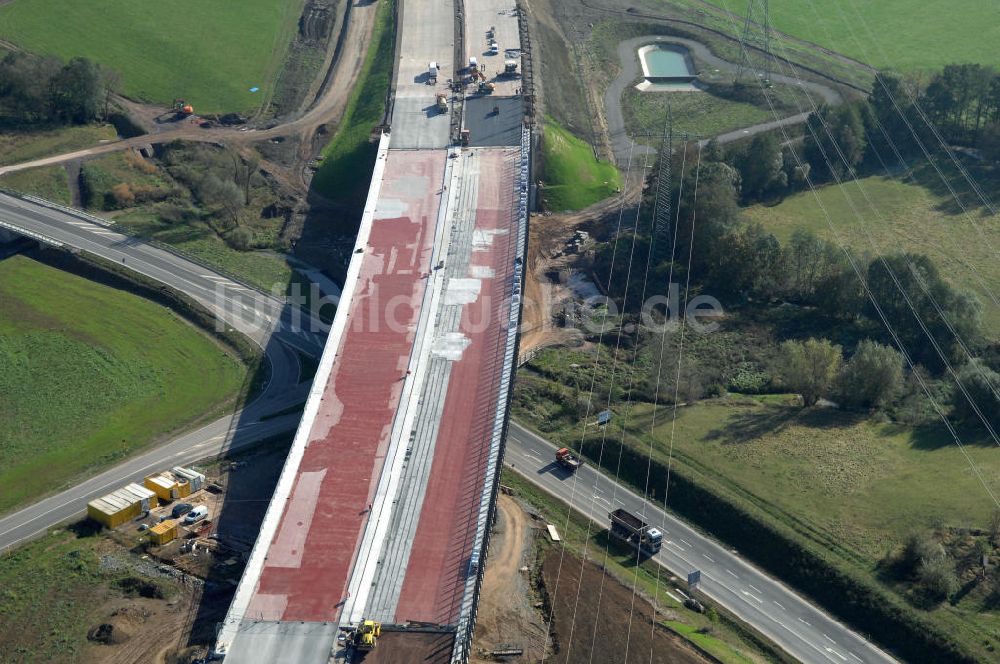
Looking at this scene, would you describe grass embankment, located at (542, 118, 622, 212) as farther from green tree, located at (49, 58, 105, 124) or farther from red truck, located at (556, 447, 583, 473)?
green tree, located at (49, 58, 105, 124)

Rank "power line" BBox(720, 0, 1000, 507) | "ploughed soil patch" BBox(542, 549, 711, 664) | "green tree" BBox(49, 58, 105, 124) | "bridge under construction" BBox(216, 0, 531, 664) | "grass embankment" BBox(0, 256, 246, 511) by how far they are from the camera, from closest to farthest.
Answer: "bridge under construction" BBox(216, 0, 531, 664), "ploughed soil patch" BBox(542, 549, 711, 664), "power line" BBox(720, 0, 1000, 507), "grass embankment" BBox(0, 256, 246, 511), "green tree" BBox(49, 58, 105, 124)

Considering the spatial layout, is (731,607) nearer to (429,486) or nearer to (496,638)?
(496,638)

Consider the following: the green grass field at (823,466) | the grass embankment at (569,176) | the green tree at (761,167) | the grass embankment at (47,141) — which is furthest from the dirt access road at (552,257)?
the grass embankment at (47,141)

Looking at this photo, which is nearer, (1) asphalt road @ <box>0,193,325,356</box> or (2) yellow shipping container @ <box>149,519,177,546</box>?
(2) yellow shipping container @ <box>149,519,177,546</box>

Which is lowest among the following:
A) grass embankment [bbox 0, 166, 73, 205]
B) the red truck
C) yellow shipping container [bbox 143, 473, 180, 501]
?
yellow shipping container [bbox 143, 473, 180, 501]

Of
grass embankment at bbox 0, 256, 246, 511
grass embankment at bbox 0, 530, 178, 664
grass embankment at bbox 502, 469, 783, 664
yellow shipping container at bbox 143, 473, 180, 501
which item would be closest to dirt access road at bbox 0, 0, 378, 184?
grass embankment at bbox 0, 256, 246, 511

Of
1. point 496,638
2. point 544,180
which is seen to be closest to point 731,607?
point 496,638
